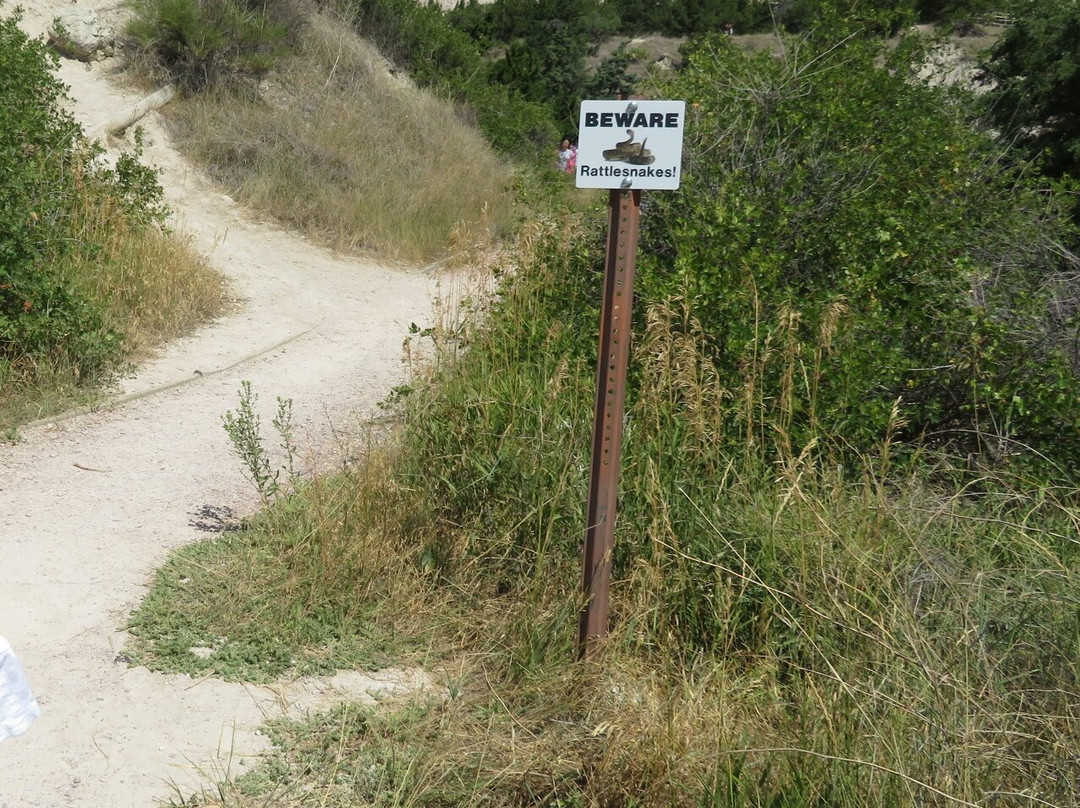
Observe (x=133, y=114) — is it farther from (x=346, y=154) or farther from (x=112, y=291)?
(x=112, y=291)

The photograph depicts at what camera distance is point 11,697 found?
2023 millimetres

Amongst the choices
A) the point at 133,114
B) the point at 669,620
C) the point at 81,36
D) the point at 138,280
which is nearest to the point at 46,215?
the point at 138,280

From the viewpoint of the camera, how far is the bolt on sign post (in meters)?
3.49

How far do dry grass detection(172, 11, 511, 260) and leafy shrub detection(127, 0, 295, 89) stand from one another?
14.2 inches

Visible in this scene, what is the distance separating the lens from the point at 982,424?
5.23 meters

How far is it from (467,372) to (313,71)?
35.3ft

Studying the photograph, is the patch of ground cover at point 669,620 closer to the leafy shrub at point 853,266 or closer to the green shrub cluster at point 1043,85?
the leafy shrub at point 853,266

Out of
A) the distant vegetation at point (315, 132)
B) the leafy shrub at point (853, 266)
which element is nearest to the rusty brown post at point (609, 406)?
the leafy shrub at point (853, 266)

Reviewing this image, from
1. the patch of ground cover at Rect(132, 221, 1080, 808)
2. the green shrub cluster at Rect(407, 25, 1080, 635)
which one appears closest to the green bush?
the patch of ground cover at Rect(132, 221, 1080, 808)

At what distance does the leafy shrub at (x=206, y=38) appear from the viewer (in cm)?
1327

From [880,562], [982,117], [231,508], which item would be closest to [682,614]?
[880,562]

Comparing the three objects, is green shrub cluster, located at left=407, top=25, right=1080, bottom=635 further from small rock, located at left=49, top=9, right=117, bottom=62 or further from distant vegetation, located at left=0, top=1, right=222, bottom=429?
small rock, located at left=49, top=9, right=117, bottom=62

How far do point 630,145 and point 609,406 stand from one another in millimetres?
858

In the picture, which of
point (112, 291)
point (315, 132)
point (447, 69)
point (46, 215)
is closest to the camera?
point (46, 215)
